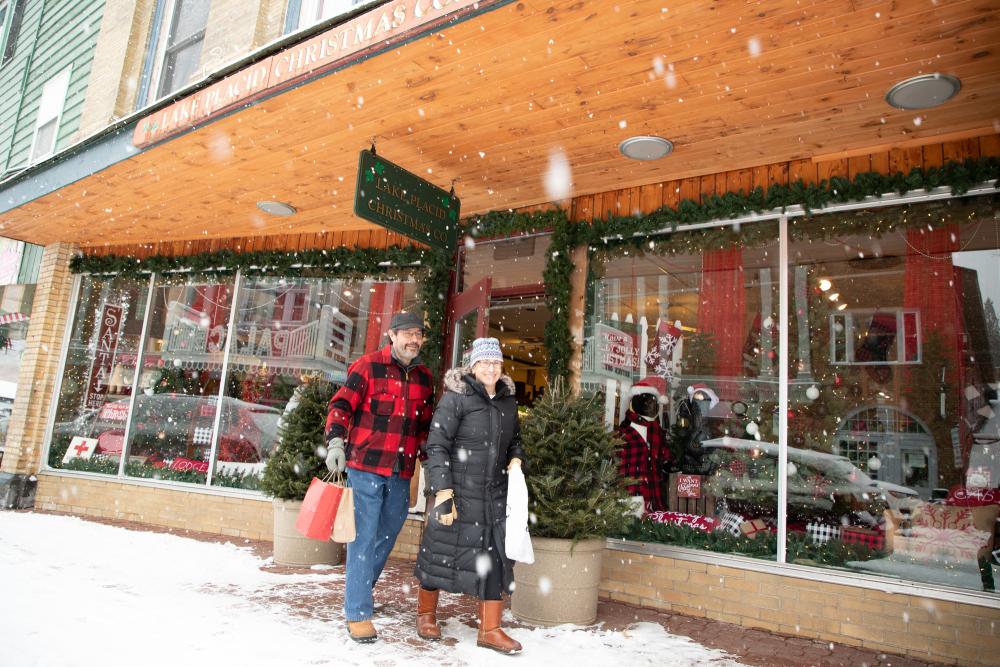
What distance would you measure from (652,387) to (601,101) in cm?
Answer: 257

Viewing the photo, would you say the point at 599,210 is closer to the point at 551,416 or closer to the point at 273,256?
the point at 551,416

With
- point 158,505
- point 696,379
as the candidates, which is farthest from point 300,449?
point 696,379

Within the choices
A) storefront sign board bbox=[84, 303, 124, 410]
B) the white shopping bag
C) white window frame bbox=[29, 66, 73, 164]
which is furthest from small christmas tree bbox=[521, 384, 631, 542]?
white window frame bbox=[29, 66, 73, 164]

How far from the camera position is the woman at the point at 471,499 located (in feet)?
12.2

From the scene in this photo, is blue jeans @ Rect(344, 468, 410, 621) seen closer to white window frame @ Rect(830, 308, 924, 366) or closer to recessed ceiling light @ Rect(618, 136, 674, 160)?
recessed ceiling light @ Rect(618, 136, 674, 160)

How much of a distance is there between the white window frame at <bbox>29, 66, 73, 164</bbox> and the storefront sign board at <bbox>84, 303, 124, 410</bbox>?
340cm

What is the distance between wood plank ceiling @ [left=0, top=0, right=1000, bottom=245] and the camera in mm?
3551

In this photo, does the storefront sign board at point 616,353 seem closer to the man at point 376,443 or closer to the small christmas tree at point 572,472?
the small christmas tree at point 572,472

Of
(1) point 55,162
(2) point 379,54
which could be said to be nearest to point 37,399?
(1) point 55,162

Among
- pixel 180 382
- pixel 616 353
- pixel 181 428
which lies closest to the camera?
pixel 616 353

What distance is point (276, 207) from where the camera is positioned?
7117 millimetres

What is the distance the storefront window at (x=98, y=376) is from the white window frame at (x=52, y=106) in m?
3.18

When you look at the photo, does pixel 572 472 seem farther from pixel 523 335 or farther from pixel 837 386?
pixel 523 335

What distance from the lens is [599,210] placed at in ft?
20.2
